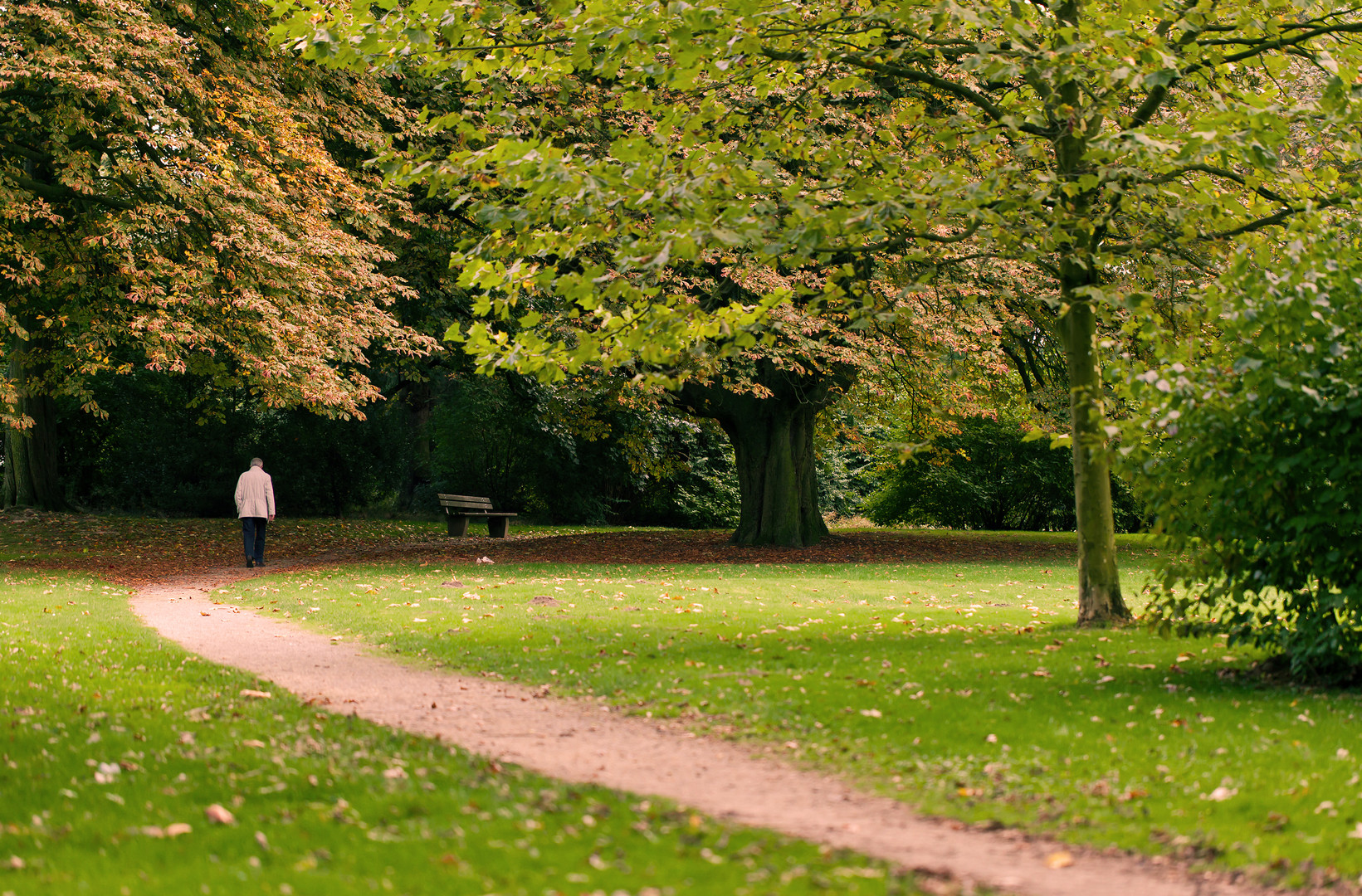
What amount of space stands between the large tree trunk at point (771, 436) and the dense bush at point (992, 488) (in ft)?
36.0

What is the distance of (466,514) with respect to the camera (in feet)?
86.0

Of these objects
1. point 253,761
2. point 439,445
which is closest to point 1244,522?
point 253,761

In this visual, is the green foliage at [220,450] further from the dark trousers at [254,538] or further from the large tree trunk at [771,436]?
the large tree trunk at [771,436]

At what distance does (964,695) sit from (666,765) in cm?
265

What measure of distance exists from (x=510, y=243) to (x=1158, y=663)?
6.51 metres

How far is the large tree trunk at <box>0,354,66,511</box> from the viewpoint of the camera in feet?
87.5

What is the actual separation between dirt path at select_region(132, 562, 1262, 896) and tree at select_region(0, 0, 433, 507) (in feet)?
25.0

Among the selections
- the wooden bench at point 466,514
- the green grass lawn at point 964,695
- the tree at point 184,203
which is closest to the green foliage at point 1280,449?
the green grass lawn at point 964,695

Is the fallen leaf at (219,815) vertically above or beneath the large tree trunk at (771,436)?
beneath

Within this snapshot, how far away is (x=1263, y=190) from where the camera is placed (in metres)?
11.1

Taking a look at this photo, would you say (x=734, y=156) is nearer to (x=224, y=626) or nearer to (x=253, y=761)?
(x=253, y=761)

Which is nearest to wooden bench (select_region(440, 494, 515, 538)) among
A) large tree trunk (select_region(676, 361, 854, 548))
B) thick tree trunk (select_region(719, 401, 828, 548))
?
large tree trunk (select_region(676, 361, 854, 548))

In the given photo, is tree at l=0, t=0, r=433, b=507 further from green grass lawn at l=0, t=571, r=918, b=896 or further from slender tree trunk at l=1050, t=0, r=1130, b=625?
slender tree trunk at l=1050, t=0, r=1130, b=625

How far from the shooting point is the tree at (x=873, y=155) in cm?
826
